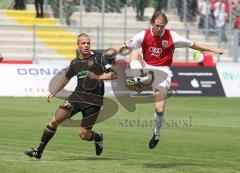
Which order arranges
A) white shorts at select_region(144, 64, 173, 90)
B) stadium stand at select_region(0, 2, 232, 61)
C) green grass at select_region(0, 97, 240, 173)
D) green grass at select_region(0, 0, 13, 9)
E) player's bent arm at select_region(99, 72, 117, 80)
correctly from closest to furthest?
green grass at select_region(0, 97, 240, 173) < player's bent arm at select_region(99, 72, 117, 80) < white shorts at select_region(144, 64, 173, 90) < stadium stand at select_region(0, 2, 232, 61) < green grass at select_region(0, 0, 13, 9)

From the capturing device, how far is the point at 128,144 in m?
17.5

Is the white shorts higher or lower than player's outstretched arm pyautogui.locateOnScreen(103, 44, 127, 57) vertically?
lower

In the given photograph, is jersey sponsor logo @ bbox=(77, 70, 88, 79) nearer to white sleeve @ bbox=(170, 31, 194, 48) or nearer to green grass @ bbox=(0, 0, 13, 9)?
white sleeve @ bbox=(170, 31, 194, 48)

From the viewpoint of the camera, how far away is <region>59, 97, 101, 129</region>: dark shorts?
14.1 m

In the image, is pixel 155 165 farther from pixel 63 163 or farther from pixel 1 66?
pixel 1 66

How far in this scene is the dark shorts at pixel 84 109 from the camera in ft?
46.3

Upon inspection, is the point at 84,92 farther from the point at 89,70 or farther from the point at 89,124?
the point at 89,124

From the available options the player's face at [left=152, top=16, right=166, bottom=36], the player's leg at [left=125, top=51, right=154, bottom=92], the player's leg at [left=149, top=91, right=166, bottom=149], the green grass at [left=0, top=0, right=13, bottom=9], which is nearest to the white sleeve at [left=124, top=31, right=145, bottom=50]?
the player's face at [left=152, top=16, right=166, bottom=36]

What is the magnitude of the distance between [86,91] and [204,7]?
27111mm

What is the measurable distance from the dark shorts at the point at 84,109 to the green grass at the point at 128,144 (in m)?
0.67

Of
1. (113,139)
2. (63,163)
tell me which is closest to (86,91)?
(63,163)

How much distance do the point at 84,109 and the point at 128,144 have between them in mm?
3467

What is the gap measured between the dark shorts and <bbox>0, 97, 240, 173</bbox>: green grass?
0.67 metres

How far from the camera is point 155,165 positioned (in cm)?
1391
